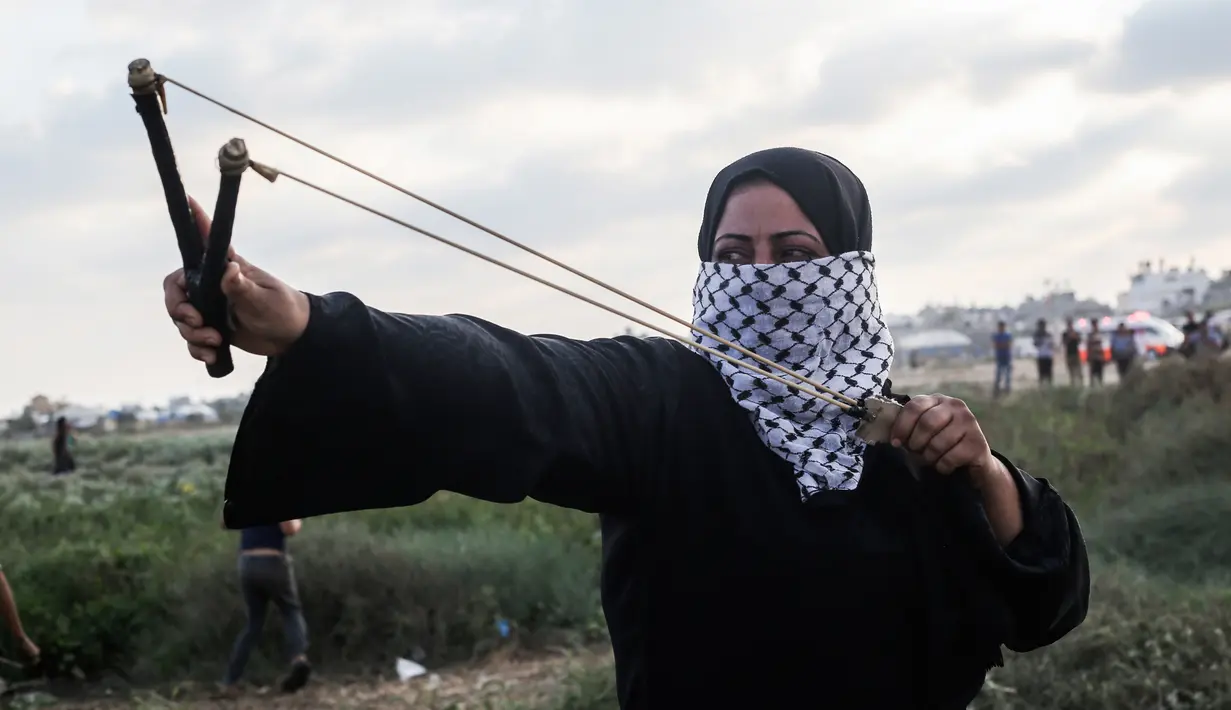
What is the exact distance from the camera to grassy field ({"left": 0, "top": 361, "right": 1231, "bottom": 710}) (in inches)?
224

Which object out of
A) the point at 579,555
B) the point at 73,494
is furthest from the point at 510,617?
the point at 73,494

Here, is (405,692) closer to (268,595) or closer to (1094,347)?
(268,595)

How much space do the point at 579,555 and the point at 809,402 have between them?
7.51 metres

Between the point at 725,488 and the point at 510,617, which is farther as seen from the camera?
the point at 510,617

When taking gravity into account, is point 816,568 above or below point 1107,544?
above

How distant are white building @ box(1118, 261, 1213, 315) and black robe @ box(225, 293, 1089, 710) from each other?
88.7 meters

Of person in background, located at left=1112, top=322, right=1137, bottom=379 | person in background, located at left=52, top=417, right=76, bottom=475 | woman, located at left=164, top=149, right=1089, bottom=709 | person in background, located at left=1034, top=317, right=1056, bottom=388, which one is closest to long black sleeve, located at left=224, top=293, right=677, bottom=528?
woman, located at left=164, top=149, right=1089, bottom=709

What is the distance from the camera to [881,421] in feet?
7.52

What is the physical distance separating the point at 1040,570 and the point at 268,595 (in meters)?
6.33

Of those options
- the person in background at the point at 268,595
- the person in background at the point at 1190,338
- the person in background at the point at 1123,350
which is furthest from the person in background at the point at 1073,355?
the person in background at the point at 268,595

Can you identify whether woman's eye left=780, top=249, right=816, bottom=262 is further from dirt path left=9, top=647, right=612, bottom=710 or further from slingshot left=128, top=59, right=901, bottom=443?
dirt path left=9, top=647, right=612, bottom=710

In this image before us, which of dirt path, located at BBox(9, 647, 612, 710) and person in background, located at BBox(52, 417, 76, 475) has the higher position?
person in background, located at BBox(52, 417, 76, 475)

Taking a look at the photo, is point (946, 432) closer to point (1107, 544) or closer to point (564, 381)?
point (564, 381)

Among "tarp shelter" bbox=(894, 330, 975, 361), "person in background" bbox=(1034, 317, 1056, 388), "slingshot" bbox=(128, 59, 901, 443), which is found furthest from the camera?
"tarp shelter" bbox=(894, 330, 975, 361)
